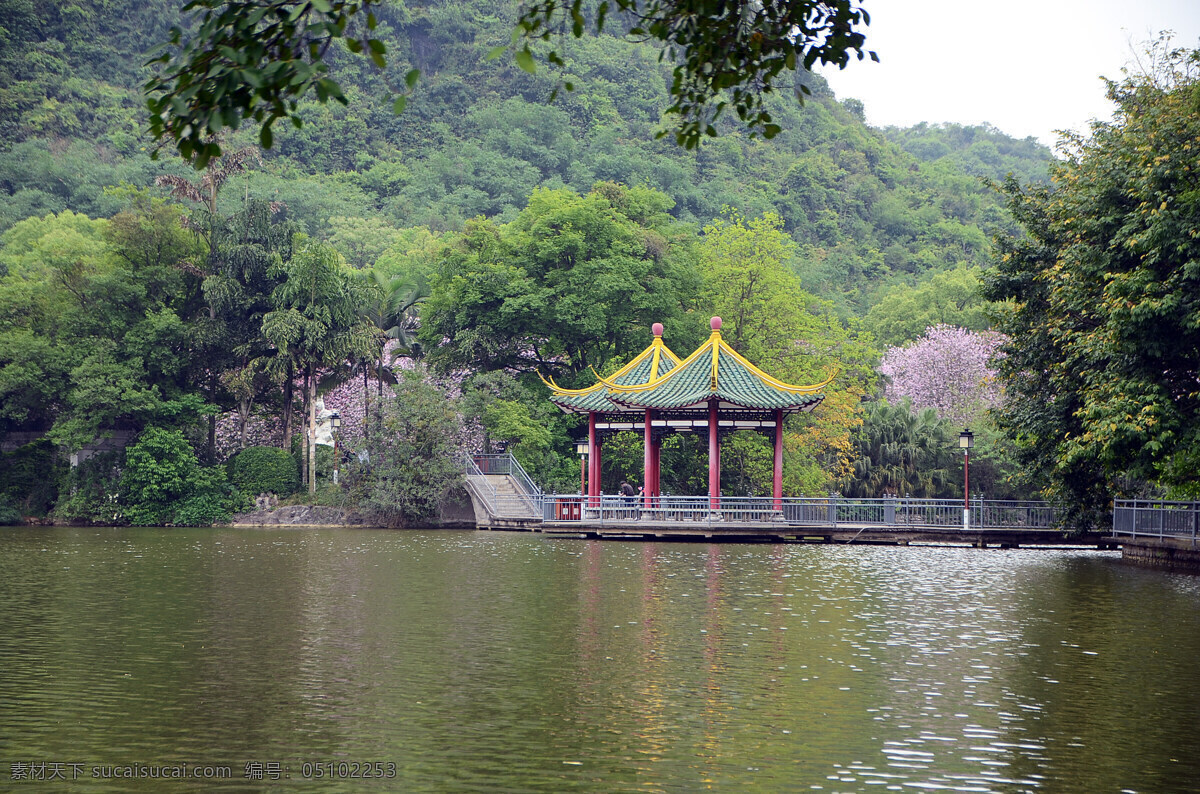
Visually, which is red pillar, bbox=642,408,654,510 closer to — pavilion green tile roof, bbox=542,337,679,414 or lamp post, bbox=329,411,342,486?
pavilion green tile roof, bbox=542,337,679,414

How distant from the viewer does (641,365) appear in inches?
1640

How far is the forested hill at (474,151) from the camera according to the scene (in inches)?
3196

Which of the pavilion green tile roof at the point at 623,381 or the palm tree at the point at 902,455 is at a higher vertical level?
the pavilion green tile roof at the point at 623,381

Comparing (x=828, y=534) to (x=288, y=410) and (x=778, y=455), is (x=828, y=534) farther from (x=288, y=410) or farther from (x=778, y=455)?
(x=288, y=410)

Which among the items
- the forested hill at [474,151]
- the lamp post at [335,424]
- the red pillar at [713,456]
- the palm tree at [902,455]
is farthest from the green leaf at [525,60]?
the forested hill at [474,151]

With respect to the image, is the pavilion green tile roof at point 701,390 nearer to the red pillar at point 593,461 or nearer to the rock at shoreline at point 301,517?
the red pillar at point 593,461

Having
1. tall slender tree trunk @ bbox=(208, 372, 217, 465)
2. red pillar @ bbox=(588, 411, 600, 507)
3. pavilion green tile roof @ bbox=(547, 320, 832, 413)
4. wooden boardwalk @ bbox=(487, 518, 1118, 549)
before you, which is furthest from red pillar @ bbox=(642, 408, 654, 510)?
tall slender tree trunk @ bbox=(208, 372, 217, 465)

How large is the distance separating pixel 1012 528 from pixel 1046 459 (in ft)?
20.6

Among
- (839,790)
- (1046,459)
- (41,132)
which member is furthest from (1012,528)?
(41,132)

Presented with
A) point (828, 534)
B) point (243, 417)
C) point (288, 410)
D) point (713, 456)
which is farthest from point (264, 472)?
point (828, 534)

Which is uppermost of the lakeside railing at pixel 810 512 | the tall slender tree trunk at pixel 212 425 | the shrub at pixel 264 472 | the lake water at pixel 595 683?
the tall slender tree trunk at pixel 212 425

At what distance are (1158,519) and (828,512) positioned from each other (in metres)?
10.7

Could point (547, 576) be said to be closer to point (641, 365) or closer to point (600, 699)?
point (600, 699)

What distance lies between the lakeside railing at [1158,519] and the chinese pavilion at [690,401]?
9.87 meters
